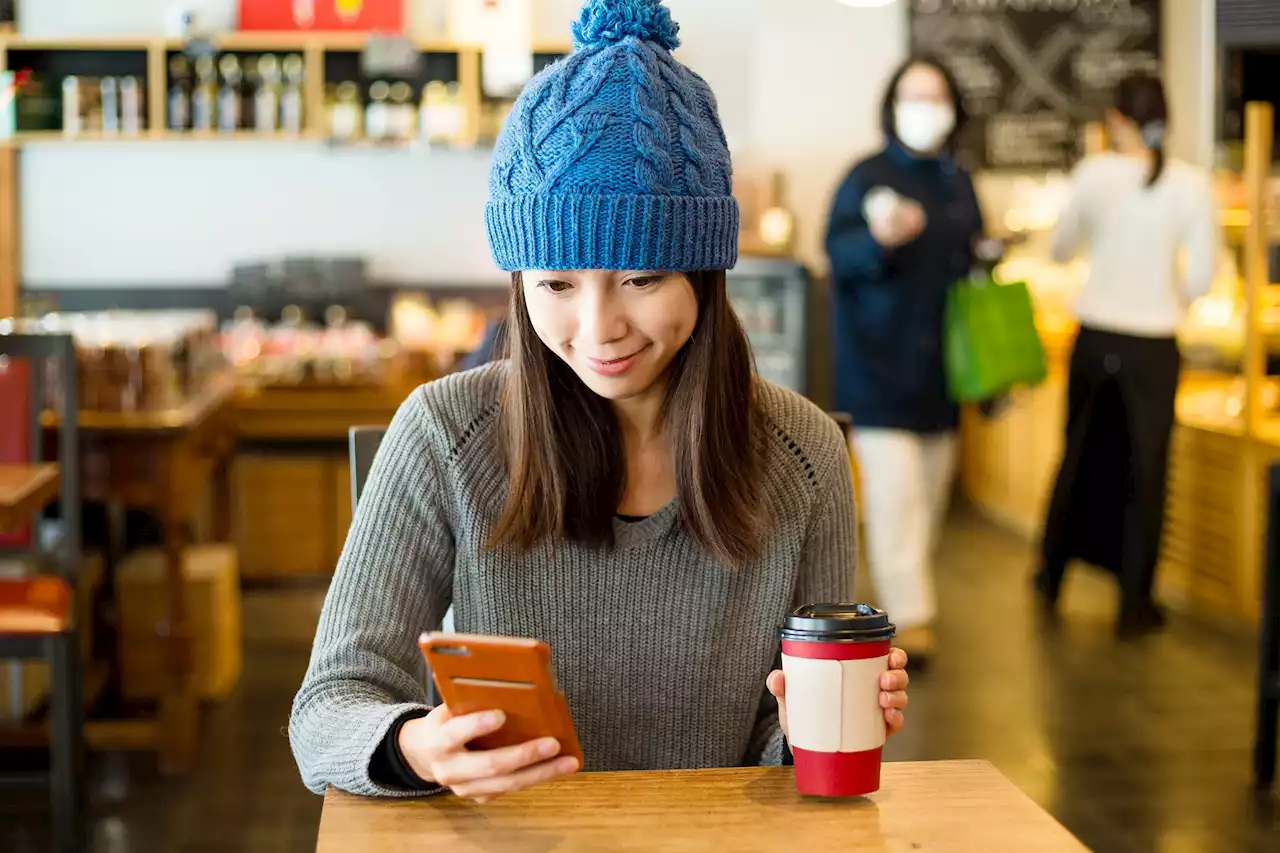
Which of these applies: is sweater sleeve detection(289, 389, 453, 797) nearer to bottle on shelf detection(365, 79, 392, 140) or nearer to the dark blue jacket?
the dark blue jacket

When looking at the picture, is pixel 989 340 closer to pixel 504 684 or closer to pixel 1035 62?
pixel 504 684

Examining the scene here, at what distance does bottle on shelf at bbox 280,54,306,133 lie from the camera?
6695 millimetres

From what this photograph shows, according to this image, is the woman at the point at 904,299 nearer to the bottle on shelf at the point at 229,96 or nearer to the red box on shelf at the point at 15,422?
the red box on shelf at the point at 15,422

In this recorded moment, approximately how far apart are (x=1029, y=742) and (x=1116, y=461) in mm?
1593

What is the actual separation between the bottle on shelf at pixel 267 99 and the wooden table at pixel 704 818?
575 centimetres

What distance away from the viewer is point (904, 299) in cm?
451

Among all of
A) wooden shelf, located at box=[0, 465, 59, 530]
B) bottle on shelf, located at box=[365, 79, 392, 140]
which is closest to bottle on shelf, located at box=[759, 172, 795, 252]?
bottle on shelf, located at box=[365, 79, 392, 140]

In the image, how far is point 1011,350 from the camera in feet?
14.6

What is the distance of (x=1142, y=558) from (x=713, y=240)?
159 inches

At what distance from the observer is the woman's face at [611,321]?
1.46 meters

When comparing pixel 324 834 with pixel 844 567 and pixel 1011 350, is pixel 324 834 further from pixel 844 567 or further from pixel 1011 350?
pixel 1011 350

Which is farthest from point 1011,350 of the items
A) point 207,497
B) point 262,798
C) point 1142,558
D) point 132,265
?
point 132,265

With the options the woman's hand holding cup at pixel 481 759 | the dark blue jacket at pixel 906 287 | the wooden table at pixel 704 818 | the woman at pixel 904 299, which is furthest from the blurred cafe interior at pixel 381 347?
the woman's hand holding cup at pixel 481 759

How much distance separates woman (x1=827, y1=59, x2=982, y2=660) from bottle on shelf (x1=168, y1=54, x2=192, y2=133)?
341cm
